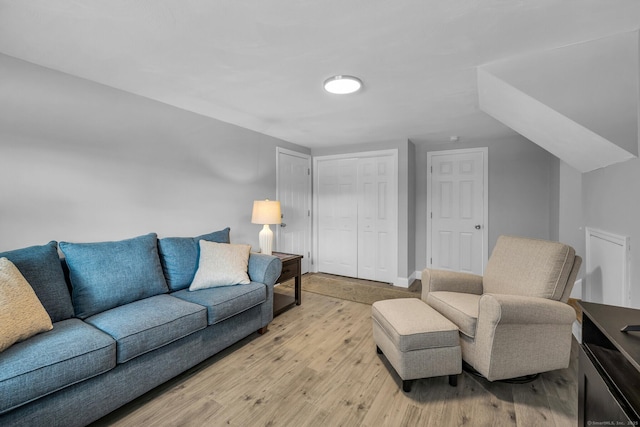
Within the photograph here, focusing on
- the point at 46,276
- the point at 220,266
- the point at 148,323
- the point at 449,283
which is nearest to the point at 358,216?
the point at 449,283

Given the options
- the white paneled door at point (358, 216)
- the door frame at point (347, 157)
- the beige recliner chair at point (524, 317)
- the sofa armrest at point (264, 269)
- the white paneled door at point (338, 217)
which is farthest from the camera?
the white paneled door at point (338, 217)

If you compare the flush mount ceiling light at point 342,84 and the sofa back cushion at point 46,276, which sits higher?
the flush mount ceiling light at point 342,84

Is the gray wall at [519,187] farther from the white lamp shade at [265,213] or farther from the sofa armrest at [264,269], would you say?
the sofa armrest at [264,269]

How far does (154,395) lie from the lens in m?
1.75

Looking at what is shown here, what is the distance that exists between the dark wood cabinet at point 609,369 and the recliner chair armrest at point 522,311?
0.46 meters

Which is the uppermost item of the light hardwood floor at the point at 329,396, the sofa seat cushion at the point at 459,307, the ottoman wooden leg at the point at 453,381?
the sofa seat cushion at the point at 459,307

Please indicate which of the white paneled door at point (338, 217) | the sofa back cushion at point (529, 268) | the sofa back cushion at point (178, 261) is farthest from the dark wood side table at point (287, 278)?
the sofa back cushion at point (529, 268)

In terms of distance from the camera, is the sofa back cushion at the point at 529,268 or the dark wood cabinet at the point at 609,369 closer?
the dark wood cabinet at the point at 609,369

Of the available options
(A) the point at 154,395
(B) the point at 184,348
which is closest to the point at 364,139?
(B) the point at 184,348

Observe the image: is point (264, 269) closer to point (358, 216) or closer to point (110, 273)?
point (110, 273)

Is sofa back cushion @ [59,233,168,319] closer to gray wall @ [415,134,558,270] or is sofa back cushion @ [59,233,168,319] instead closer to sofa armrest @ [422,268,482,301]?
sofa armrest @ [422,268,482,301]

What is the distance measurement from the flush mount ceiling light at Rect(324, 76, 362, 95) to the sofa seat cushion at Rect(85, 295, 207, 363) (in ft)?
6.19

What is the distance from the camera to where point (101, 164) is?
220cm

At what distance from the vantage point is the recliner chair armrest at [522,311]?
1.63 metres
